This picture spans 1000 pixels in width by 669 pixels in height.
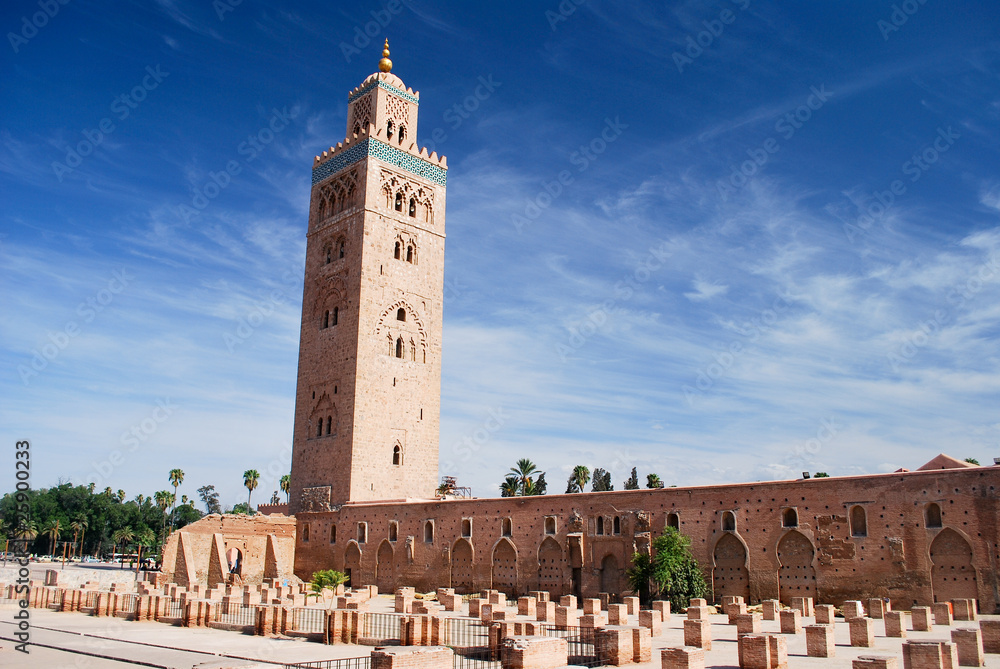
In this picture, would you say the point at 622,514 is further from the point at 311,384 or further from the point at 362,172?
the point at 362,172

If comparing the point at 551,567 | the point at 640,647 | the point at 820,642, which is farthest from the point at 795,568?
the point at 640,647

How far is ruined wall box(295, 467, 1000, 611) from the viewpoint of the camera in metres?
18.5

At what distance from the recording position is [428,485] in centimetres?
3422

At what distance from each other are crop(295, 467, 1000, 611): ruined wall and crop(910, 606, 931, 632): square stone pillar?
293cm

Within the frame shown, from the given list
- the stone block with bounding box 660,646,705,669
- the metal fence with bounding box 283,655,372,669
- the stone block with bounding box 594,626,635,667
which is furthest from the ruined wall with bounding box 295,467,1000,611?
the metal fence with bounding box 283,655,372,669

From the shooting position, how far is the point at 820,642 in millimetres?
12898

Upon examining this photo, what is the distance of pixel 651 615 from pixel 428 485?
18.4m

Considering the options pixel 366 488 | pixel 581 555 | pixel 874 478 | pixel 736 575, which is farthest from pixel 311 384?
pixel 874 478

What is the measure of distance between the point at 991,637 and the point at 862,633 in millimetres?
2212

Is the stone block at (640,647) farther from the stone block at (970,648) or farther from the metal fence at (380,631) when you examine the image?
the metal fence at (380,631)

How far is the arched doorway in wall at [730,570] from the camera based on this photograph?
21.3m

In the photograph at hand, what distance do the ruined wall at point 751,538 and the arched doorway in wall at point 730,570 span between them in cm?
3

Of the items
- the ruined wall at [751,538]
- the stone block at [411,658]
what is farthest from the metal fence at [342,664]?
the ruined wall at [751,538]

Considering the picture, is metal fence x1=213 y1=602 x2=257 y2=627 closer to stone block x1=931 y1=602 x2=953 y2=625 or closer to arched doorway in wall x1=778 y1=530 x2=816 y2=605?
arched doorway in wall x1=778 y1=530 x2=816 y2=605
